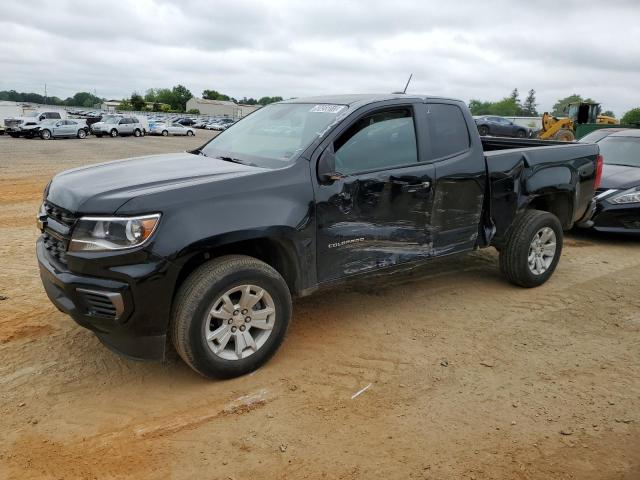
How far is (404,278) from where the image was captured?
225 inches

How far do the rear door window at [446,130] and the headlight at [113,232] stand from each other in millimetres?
2482

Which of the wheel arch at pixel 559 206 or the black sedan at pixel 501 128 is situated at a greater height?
the black sedan at pixel 501 128

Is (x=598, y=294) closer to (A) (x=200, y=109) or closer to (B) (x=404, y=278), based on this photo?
(B) (x=404, y=278)

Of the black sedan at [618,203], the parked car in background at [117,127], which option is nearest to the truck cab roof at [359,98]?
the black sedan at [618,203]

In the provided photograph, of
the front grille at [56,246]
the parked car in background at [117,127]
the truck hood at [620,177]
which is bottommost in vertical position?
the front grille at [56,246]

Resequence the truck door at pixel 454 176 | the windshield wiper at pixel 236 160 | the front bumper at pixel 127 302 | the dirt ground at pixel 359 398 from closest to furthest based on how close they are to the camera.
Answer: the dirt ground at pixel 359 398
the front bumper at pixel 127 302
the windshield wiper at pixel 236 160
the truck door at pixel 454 176

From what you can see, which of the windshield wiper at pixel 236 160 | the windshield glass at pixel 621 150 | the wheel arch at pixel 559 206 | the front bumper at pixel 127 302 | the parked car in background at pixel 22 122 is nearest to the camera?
the front bumper at pixel 127 302

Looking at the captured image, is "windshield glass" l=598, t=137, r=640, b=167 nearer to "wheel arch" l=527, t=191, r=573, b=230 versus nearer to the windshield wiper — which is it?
"wheel arch" l=527, t=191, r=573, b=230

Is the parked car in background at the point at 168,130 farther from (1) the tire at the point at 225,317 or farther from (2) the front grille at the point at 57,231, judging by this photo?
→ (1) the tire at the point at 225,317

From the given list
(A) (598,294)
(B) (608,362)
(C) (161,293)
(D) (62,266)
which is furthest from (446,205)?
(D) (62,266)

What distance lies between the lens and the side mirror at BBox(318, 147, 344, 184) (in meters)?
3.85

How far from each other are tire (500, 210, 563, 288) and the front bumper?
136 inches

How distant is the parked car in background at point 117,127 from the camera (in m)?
37.0

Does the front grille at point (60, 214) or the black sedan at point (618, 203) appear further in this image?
the black sedan at point (618, 203)
